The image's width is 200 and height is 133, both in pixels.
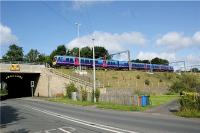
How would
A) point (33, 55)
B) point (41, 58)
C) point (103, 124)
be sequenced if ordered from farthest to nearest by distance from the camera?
point (33, 55)
point (41, 58)
point (103, 124)

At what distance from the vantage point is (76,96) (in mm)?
47906

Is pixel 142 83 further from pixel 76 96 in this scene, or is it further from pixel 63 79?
pixel 76 96

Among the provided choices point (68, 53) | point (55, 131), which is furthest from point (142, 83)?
point (68, 53)

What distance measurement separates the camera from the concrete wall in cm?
5772

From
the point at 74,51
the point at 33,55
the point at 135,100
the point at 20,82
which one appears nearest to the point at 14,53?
the point at 33,55

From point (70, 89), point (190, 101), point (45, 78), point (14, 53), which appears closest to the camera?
point (190, 101)

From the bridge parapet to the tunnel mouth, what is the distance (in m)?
3.13

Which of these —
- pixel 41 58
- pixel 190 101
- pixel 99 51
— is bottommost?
pixel 190 101

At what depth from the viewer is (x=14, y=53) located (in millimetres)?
141250

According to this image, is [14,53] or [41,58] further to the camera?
[14,53]

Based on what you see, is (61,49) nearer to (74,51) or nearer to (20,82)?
(74,51)

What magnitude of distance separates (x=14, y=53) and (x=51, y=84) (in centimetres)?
8590

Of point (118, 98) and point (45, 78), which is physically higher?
point (45, 78)

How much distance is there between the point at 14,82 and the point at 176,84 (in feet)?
148
